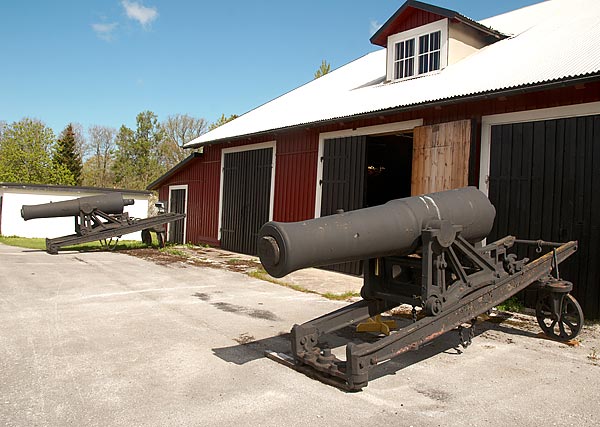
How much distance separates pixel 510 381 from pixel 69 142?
4535cm

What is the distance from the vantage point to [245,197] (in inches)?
591

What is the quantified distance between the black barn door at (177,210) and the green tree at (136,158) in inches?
1314

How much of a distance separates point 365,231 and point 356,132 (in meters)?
7.29

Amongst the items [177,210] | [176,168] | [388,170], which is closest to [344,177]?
[388,170]

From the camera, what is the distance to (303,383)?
441 centimetres

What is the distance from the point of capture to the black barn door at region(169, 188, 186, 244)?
18.7m

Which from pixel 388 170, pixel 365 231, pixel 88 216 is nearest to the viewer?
pixel 365 231

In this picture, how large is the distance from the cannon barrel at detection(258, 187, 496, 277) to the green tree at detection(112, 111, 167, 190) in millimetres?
49227

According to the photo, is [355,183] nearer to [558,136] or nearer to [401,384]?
[558,136]

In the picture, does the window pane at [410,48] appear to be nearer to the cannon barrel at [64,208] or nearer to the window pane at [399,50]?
the window pane at [399,50]

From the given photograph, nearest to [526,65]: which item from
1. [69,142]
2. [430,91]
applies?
[430,91]

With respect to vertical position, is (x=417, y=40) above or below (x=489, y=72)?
above

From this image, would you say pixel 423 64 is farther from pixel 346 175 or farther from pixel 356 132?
pixel 346 175

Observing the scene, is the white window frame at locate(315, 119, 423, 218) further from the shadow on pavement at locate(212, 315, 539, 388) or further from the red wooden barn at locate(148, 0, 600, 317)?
the shadow on pavement at locate(212, 315, 539, 388)
